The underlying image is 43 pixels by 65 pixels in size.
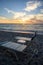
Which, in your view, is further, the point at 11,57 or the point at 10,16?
the point at 10,16

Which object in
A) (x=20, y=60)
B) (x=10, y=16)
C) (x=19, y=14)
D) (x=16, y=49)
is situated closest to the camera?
(x=16, y=49)

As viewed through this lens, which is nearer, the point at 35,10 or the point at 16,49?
the point at 16,49

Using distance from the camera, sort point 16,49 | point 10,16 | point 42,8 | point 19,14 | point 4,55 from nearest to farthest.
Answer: point 16,49
point 4,55
point 42,8
point 19,14
point 10,16

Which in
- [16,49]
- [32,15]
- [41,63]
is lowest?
[41,63]

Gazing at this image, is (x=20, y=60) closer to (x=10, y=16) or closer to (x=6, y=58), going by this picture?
(x=6, y=58)

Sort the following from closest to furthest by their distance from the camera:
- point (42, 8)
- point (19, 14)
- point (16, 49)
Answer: point (16, 49) → point (42, 8) → point (19, 14)

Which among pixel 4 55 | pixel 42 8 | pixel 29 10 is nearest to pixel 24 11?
pixel 29 10

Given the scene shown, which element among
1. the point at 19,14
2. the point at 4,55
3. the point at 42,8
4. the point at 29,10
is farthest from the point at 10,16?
the point at 4,55

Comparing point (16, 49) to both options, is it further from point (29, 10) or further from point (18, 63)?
point (29, 10)

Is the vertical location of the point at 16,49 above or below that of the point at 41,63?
above
